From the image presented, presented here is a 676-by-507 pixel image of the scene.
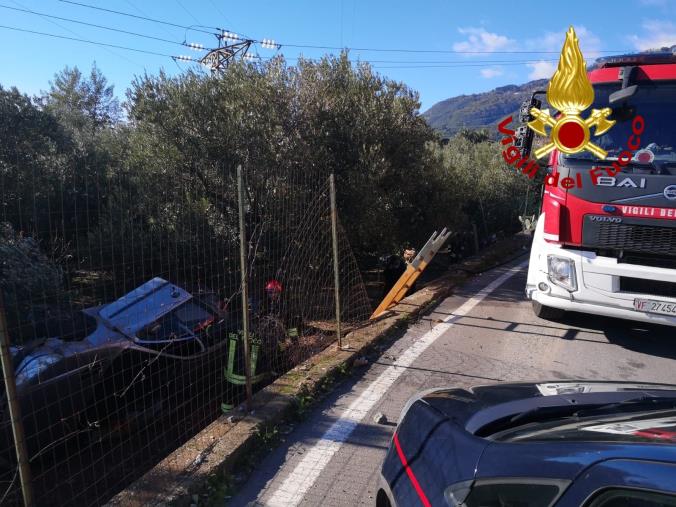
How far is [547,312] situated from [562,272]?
4.67 feet

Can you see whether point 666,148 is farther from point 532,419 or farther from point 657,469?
point 657,469

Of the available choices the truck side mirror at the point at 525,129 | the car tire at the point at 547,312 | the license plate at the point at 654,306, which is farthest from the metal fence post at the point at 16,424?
the car tire at the point at 547,312

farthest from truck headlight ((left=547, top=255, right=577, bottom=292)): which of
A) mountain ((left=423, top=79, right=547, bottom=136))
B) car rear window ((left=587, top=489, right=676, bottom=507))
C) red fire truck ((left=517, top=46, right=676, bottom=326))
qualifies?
mountain ((left=423, top=79, right=547, bottom=136))

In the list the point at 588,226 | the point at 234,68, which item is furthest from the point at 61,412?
the point at 234,68

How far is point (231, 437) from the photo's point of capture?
3.56 metres

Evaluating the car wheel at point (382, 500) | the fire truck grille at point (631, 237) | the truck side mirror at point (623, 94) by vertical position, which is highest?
the truck side mirror at point (623, 94)

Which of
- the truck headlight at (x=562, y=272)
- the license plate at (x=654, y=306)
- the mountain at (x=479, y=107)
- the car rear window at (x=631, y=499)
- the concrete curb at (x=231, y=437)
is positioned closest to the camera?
the car rear window at (x=631, y=499)

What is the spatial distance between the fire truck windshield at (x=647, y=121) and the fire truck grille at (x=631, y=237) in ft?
2.32

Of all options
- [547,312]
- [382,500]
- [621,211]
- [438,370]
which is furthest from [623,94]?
[382,500]

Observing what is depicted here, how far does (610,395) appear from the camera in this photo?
227 cm

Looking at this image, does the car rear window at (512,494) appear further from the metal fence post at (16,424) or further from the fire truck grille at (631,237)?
the fire truck grille at (631,237)

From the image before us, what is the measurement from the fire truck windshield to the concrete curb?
3127mm

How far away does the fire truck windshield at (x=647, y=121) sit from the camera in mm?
5379

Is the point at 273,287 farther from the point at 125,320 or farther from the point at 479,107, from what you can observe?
the point at 479,107
